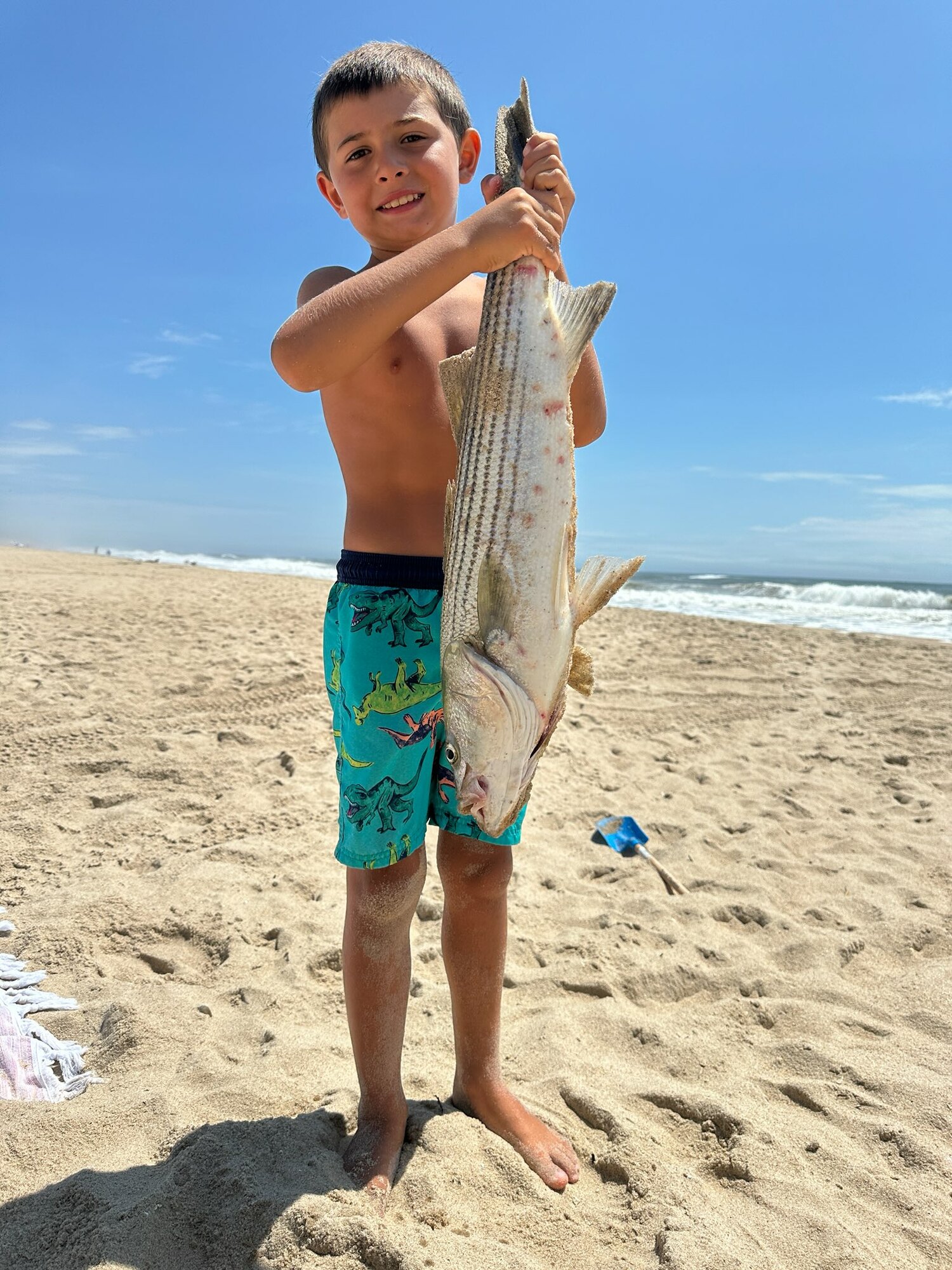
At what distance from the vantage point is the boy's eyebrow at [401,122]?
6.74 ft

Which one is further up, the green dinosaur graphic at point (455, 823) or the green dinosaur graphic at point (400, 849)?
the green dinosaur graphic at point (455, 823)

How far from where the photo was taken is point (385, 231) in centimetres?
214

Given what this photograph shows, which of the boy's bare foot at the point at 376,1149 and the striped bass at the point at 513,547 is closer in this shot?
the striped bass at the point at 513,547

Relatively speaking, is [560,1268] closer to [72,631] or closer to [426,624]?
[426,624]

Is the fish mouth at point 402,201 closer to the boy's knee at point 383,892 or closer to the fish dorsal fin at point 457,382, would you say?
the fish dorsal fin at point 457,382

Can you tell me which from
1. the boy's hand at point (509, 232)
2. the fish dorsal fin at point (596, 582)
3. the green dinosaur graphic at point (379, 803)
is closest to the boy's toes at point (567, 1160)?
the green dinosaur graphic at point (379, 803)

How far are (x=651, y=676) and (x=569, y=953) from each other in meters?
5.84

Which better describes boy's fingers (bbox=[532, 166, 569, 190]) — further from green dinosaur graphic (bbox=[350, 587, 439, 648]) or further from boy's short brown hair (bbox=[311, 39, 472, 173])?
green dinosaur graphic (bbox=[350, 587, 439, 648])

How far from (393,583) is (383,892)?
83 cm

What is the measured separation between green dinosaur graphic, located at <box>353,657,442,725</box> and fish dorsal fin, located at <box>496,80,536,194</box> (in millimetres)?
1196

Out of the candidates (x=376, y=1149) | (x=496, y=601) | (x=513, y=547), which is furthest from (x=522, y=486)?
(x=376, y=1149)

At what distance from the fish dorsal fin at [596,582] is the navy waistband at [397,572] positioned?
20.2 inches

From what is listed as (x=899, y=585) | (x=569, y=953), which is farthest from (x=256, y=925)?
(x=899, y=585)

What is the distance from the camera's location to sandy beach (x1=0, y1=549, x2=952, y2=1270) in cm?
194
